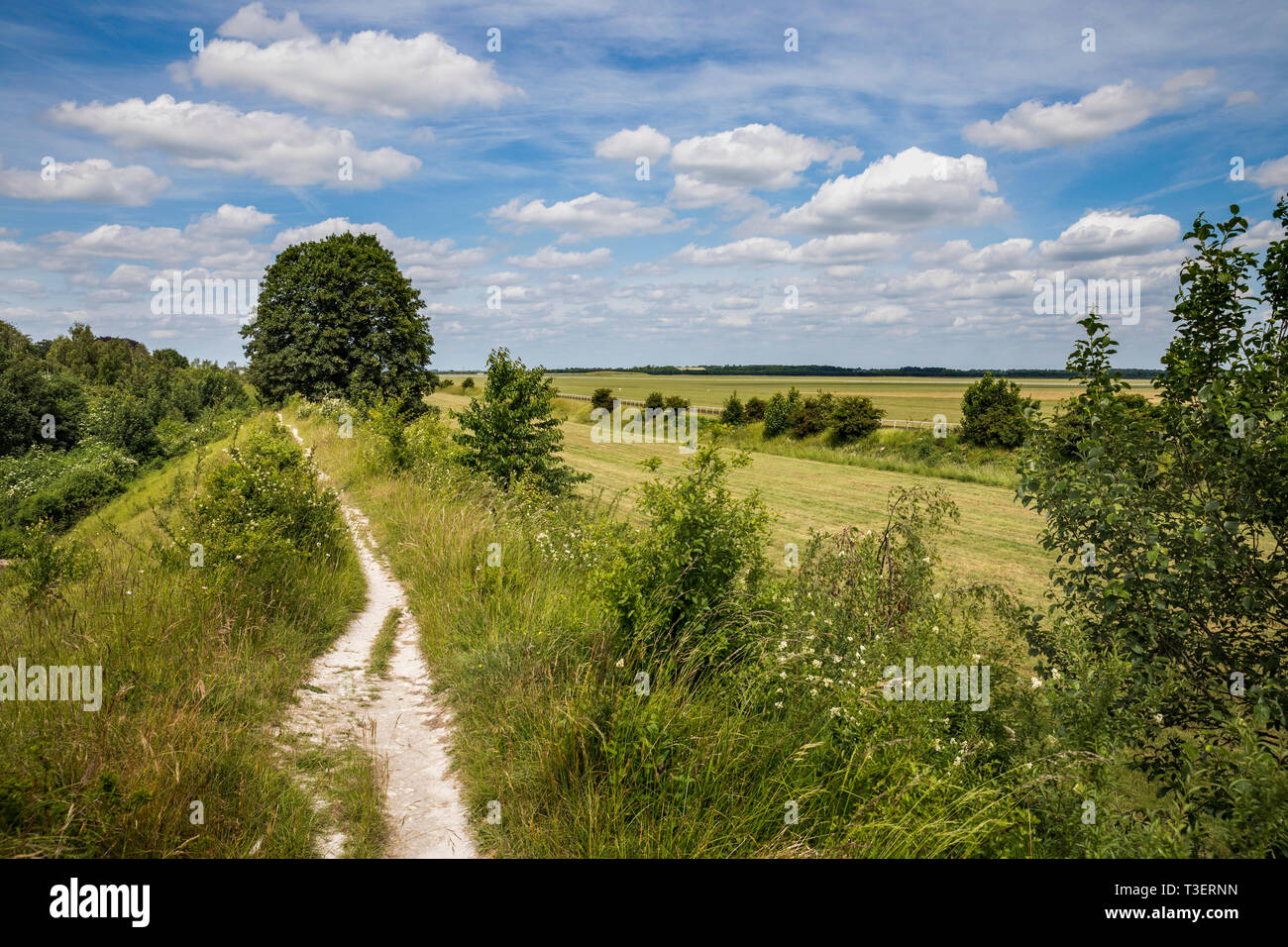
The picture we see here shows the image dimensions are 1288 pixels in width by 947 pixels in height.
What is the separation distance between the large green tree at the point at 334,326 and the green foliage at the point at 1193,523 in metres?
36.8

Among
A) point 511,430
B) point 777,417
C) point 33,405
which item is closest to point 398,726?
point 511,430

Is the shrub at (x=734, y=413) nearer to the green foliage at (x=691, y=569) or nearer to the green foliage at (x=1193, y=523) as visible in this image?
the green foliage at (x=691, y=569)

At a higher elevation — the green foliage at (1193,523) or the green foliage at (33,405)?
the green foliage at (33,405)

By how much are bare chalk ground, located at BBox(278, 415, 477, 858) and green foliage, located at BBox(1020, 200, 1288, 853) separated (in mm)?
4051

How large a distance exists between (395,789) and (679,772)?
77.6 inches

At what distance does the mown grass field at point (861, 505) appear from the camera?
15703 millimetres

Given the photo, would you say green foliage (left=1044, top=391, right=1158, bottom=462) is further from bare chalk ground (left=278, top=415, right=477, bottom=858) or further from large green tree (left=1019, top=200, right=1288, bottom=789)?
bare chalk ground (left=278, top=415, right=477, bottom=858)

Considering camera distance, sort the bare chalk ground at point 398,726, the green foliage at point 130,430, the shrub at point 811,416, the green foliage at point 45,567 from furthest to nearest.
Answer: the green foliage at point 130,430
the shrub at point 811,416
the green foliage at point 45,567
the bare chalk ground at point 398,726

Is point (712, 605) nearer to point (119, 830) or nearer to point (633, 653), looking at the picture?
point (633, 653)

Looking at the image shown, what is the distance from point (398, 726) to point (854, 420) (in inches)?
1394

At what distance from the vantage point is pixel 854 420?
1480 inches

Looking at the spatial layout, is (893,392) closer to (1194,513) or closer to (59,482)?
(59,482)

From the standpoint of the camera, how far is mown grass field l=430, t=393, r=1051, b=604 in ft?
51.5

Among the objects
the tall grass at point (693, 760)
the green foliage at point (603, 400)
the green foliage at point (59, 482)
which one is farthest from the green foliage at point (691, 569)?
the green foliage at point (603, 400)
